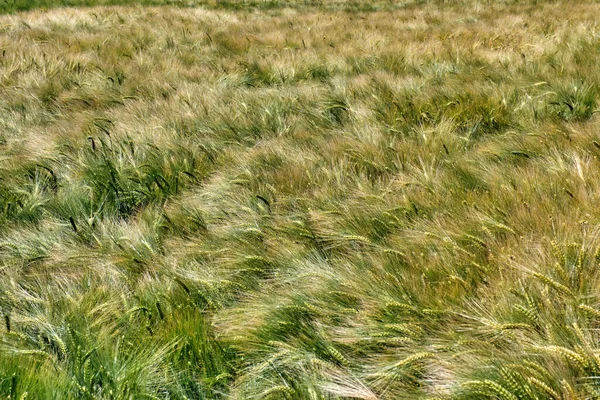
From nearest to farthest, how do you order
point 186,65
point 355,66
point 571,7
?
point 355,66
point 186,65
point 571,7

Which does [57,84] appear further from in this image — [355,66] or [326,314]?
[326,314]

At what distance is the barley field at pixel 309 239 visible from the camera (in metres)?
1.39

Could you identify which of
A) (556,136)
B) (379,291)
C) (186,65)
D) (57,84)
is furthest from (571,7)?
(379,291)

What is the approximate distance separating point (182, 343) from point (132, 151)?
75.7 inches

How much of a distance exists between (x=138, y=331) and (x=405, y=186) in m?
1.35

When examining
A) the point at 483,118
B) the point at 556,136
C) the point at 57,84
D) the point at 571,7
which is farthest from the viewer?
the point at 571,7

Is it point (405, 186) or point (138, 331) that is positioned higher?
point (405, 186)

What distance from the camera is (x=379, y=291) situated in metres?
1.64

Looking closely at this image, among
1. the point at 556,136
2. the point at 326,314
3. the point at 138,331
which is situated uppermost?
the point at 556,136

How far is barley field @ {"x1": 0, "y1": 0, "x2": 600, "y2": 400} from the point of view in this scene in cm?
139

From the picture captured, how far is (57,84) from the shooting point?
5.12 meters

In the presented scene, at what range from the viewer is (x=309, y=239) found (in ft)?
7.05

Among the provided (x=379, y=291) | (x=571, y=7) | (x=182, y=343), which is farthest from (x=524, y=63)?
(x=571, y=7)

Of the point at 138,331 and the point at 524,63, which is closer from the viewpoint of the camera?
the point at 138,331
